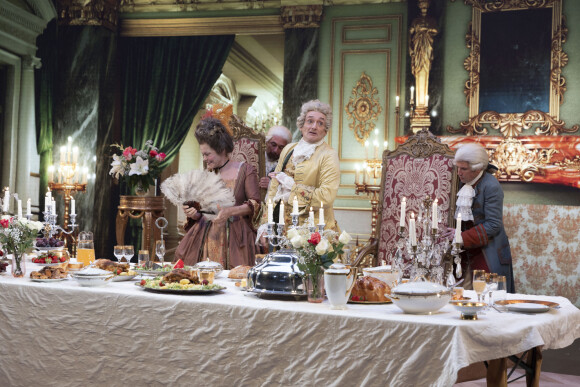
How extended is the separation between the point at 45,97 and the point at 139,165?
10.1 ft

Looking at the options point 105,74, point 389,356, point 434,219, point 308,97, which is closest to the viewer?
point 389,356

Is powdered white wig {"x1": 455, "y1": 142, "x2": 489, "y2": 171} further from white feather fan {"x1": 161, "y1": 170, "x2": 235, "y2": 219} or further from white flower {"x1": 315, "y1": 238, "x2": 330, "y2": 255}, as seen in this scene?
white flower {"x1": 315, "y1": 238, "x2": 330, "y2": 255}

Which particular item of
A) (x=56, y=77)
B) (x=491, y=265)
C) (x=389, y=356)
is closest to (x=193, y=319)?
(x=389, y=356)

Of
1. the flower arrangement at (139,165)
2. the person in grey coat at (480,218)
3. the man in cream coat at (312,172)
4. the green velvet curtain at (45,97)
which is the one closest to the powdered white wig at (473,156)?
the person in grey coat at (480,218)

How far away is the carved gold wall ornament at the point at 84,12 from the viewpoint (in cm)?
800

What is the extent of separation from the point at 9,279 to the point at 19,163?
5.30 meters

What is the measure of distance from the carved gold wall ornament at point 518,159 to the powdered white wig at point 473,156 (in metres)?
2.97

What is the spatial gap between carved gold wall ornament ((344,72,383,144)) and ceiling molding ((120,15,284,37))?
1191 mm

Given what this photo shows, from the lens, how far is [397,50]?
7.43 metres

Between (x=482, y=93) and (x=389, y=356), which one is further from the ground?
(x=482, y=93)

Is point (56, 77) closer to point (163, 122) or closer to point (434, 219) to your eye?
A: point (163, 122)

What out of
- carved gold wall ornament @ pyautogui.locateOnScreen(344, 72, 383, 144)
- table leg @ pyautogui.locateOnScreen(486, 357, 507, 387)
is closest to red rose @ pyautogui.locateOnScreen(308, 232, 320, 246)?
table leg @ pyautogui.locateOnScreen(486, 357, 507, 387)

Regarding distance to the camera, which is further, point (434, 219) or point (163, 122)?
point (163, 122)

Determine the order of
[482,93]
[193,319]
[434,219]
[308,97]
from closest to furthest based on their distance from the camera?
[193,319]
[434,219]
[482,93]
[308,97]
